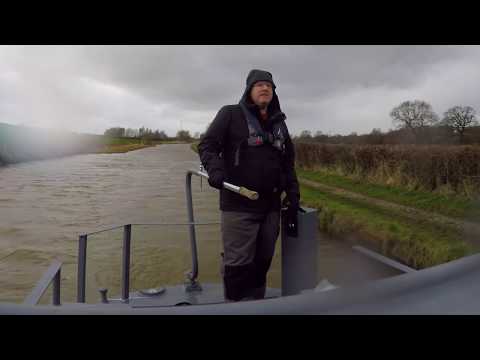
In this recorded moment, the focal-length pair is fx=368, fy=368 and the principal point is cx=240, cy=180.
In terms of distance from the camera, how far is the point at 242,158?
1.96 m

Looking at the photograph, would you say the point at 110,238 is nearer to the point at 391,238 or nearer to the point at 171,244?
the point at 171,244

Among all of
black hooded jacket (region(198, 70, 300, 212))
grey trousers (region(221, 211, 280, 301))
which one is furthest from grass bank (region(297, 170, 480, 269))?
black hooded jacket (region(198, 70, 300, 212))

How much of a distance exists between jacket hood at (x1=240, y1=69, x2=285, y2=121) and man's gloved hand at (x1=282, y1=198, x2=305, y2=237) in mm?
523

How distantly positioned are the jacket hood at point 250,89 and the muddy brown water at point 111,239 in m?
0.82

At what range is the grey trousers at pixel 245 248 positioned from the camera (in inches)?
78.8

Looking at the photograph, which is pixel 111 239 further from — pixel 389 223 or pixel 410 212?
pixel 410 212

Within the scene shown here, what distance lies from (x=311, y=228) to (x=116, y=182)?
62.6ft

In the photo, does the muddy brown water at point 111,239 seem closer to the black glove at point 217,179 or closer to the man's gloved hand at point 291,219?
the man's gloved hand at point 291,219

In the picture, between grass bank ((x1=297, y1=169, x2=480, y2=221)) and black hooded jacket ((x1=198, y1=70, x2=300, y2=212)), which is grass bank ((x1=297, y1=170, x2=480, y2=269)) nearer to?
grass bank ((x1=297, y1=169, x2=480, y2=221))

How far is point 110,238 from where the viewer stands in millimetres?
7094

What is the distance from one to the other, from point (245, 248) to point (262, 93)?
844 mm

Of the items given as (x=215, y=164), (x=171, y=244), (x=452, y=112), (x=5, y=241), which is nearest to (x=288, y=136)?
(x=215, y=164)

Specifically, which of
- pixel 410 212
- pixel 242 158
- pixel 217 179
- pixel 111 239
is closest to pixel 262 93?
pixel 242 158

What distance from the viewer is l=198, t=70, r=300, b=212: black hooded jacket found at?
1.95 meters
